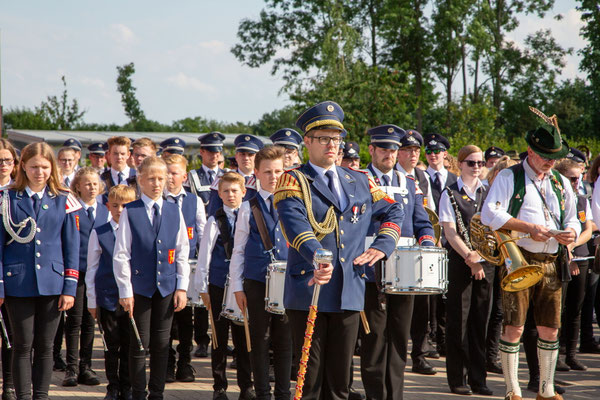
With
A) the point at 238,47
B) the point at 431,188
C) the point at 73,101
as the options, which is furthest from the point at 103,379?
the point at 73,101

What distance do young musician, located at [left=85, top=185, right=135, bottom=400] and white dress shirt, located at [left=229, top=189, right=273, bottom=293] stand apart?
112 centimetres

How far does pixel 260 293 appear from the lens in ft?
21.2

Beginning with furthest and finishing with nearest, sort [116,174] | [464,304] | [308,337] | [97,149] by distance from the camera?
[97,149]
[116,174]
[464,304]
[308,337]

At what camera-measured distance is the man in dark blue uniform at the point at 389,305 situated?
6070mm

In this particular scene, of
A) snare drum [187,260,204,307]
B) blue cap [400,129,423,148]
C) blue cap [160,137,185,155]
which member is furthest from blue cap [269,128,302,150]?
blue cap [160,137,185,155]

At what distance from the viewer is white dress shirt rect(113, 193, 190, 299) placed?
6.46 meters

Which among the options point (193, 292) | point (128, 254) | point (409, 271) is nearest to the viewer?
point (409, 271)

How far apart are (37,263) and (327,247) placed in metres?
2.67

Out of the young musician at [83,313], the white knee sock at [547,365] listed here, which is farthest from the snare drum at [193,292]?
the white knee sock at [547,365]

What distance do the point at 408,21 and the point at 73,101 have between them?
87.5 ft

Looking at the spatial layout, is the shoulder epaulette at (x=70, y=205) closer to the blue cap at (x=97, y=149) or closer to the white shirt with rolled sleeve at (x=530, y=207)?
the white shirt with rolled sleeve at (x=530, y=207)

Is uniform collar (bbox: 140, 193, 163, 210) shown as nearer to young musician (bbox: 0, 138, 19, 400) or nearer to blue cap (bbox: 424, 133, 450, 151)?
young musician (bbox: 0, 138, 19, 400)

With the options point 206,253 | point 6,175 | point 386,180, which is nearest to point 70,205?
point 6,175

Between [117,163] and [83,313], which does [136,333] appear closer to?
[83,313]
